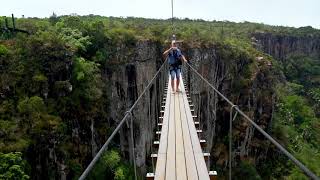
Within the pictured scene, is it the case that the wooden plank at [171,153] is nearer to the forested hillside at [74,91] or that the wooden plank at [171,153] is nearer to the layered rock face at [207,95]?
the forested hillside at [74,91]

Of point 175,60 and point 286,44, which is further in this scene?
point 286,44

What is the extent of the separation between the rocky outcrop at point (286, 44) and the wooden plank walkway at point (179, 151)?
249ft

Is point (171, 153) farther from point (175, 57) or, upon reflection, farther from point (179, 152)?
point (175, 57)

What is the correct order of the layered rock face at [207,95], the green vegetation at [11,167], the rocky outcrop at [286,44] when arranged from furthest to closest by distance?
the rocky outcrop at [286,44]
the layered rock face at [207,95]
the green vegetation at [11,167]

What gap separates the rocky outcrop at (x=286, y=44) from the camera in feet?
290

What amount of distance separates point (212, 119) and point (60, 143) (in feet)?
55.2

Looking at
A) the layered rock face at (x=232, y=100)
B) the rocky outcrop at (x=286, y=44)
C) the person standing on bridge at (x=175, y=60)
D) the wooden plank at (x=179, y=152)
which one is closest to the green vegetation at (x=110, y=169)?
the layered rock face at (x=232, y=100)

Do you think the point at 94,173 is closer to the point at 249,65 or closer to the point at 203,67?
the point at 203,67

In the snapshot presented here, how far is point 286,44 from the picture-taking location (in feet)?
313

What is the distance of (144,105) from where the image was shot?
102 feet

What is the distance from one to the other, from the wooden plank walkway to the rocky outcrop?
7589cm

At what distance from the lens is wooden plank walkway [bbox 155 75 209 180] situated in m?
6.24

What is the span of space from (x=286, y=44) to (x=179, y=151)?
9241cm

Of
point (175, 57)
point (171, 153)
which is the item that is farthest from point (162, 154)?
point (175, 57)
